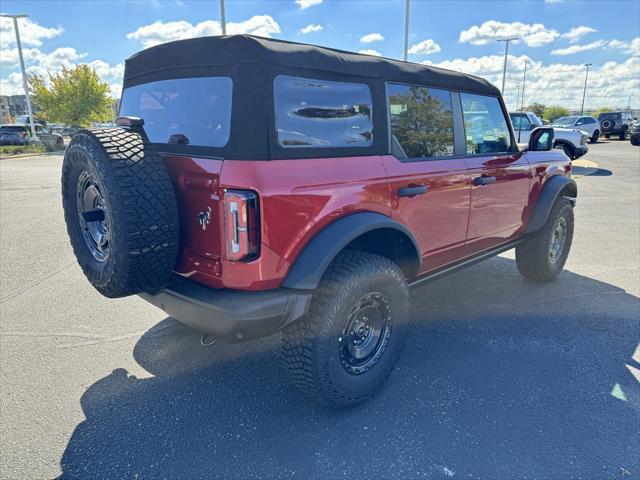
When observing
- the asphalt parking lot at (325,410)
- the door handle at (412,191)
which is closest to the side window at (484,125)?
the door handle at (412,191)

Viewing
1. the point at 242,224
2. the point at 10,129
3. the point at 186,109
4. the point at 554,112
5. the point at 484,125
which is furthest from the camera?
the point at 554,112

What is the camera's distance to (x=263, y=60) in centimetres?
209

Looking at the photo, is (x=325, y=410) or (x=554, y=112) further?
(x=554, y=112)

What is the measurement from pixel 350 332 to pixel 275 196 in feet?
3.35

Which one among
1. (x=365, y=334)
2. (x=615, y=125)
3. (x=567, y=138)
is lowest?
(x=365, y=334)

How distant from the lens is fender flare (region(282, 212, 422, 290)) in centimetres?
219

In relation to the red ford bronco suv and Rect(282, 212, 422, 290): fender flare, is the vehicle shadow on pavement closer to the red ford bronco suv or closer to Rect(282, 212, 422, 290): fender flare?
the red ford bronco suv

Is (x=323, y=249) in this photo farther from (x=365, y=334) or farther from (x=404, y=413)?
(x=404, y=413)

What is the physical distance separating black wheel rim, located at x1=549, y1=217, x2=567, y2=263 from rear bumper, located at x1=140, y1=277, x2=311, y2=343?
3.48 metres

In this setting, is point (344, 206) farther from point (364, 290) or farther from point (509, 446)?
point (509, 446)

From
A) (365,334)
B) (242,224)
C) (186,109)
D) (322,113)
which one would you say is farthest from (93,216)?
(365,334)

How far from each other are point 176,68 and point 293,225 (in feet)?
4.20

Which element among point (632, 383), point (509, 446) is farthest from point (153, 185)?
point (632, 383)

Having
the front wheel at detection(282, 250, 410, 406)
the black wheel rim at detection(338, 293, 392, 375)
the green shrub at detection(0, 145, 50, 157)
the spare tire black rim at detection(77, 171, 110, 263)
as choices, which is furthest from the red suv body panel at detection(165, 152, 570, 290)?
the green shrub at detection(0, 145, 50, 157)
